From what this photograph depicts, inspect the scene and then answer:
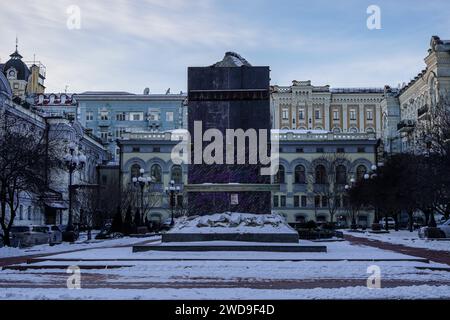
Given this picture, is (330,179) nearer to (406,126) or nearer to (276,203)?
(276,203)

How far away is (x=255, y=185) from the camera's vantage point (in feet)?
78.0

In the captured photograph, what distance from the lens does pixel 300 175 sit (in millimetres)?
80250

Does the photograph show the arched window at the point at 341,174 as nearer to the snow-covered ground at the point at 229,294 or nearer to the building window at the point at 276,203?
the building window at the point at 276,203

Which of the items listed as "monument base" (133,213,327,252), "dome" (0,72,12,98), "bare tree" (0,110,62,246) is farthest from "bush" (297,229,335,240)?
"dome" (0,72,12,98)

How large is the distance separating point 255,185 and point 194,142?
290 cm

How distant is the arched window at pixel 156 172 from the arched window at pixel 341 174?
70.1ft

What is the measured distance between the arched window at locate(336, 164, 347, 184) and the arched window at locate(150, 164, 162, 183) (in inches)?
841

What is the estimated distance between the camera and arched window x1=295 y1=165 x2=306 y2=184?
8012 centimetres

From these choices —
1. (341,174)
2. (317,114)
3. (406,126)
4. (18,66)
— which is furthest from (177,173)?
(317,114)

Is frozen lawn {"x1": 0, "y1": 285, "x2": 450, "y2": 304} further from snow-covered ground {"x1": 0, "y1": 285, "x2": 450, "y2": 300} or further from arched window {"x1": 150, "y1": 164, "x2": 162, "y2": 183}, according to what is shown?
arched window {"x1": 150, "y1": 164, "x2": 162, "y2": 183}

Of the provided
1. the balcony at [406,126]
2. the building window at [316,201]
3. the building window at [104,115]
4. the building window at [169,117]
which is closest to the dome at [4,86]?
the building window at [104,115]

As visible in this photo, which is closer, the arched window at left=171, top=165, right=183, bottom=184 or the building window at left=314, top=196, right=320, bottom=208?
the arched window at left=171, top=165, right=183, bottom=184

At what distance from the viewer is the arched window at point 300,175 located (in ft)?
263
